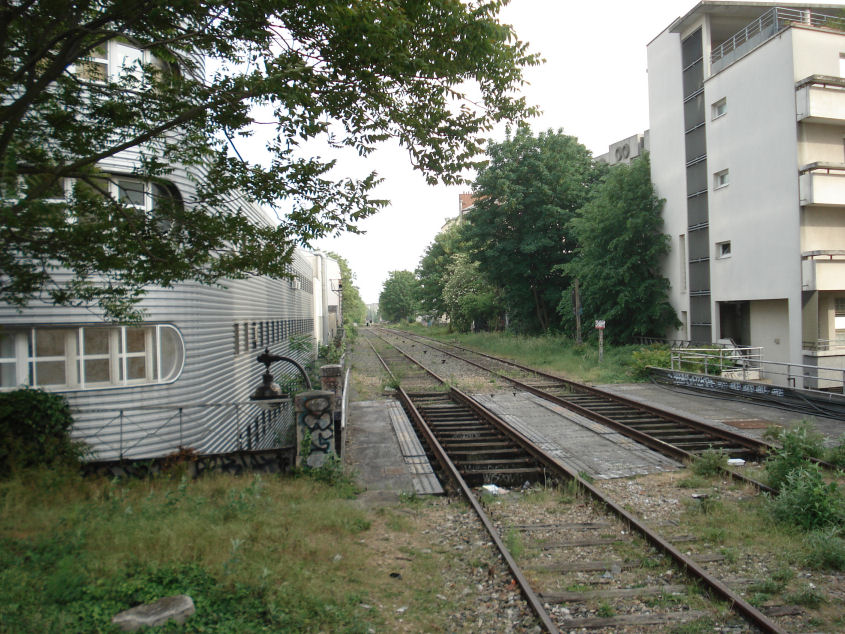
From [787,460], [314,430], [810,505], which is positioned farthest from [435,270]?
[810,505]

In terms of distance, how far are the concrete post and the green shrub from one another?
19.1 ft

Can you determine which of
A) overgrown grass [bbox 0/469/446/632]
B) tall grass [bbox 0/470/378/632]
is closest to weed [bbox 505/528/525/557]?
overgrown grass [bbox 0/469/446/632]

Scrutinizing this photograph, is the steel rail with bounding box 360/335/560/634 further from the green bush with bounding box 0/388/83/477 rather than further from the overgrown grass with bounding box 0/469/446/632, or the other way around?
the green bush with bounding box 0/388/83/477

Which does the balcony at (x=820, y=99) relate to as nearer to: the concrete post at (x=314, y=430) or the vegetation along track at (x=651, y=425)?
the vegetation along track at (x=651, y=425)

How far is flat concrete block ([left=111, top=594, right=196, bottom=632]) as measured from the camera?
3980 mm

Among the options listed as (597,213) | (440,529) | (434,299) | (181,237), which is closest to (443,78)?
(181,237)

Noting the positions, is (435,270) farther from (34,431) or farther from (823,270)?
(34,431)

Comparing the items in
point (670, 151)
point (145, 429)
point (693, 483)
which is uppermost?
point (670, 151)

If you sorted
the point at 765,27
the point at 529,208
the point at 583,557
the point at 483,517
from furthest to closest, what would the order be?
the point at 529,208
the point at 765,27
the point at 483,517
the point at 583,557

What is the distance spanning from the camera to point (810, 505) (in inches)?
243

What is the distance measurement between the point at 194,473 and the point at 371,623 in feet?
15.2

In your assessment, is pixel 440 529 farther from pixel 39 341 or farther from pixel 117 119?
pixel 39 341

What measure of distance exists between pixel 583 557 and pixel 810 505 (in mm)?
2740

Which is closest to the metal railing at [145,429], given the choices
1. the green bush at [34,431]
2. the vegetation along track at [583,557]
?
the green bush at [34,431]
